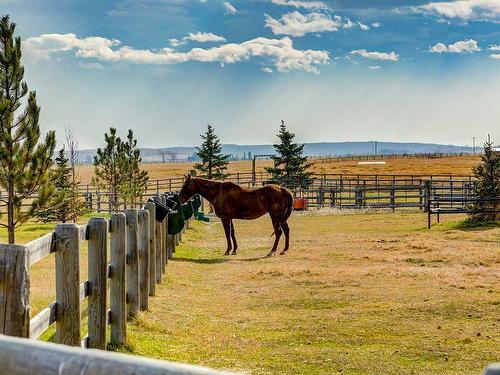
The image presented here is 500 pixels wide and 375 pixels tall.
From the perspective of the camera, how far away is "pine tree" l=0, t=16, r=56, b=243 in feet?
53.6

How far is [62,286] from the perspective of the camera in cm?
507

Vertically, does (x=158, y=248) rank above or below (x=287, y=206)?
below

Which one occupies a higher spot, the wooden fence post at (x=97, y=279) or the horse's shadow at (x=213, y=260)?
the wooden fence post at (x=97, y=279)

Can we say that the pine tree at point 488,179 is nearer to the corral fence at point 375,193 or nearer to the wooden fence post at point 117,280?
the corral fence at point 375,193

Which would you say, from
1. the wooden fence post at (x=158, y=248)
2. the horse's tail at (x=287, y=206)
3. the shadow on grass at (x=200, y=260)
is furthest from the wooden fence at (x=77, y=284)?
the horse's tail at (x=287, y=206)

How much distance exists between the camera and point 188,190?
60.6 ft

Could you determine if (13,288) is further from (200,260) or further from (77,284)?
(200,260)

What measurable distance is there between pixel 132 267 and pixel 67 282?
3094mm

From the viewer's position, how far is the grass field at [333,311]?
278 inches

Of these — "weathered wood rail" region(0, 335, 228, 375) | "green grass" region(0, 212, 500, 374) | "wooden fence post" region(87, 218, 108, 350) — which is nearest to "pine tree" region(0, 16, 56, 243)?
"green grass" region(0, 212, 500, 374)

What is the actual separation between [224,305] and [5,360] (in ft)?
30.0

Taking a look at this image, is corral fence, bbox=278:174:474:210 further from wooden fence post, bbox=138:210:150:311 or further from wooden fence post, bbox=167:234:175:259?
wooden fence post, bbox=138:210:150:311

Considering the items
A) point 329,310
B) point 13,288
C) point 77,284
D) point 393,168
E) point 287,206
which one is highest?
point 393,168

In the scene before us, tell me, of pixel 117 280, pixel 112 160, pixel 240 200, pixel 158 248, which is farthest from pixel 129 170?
pixel 117 280
